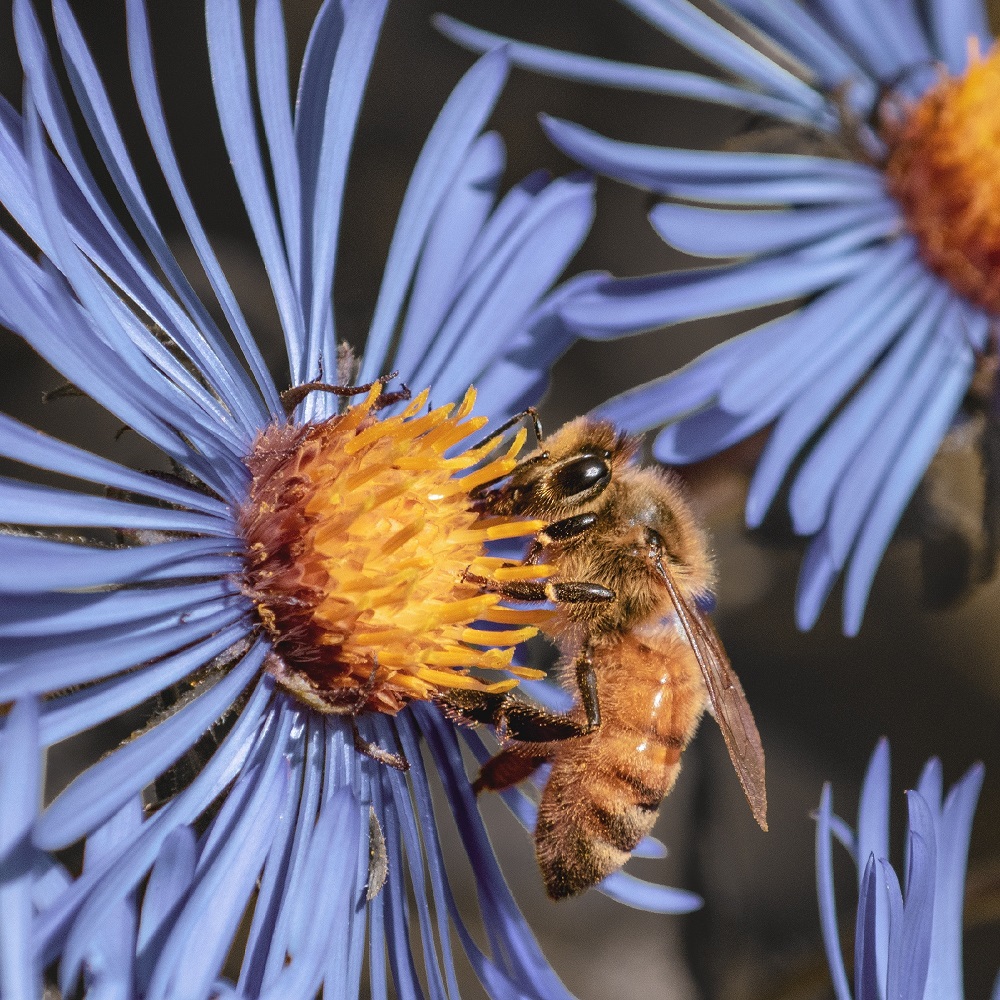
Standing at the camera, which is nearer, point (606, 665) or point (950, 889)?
point (606, 665)

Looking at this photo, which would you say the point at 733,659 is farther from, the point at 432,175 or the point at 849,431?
the point at 432,175

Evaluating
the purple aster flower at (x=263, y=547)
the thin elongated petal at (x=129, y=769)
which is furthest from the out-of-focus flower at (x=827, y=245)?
the thin elongated petal at (x=129, y=769)

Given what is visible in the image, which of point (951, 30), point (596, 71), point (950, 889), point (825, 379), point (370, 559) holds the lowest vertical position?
point (950, 889)

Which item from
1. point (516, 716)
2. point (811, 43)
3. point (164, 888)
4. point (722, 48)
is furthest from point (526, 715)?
point (811, 43)

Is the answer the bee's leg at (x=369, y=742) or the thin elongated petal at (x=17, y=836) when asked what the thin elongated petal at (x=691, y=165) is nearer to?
the bee's leg at (x=369, y=742)

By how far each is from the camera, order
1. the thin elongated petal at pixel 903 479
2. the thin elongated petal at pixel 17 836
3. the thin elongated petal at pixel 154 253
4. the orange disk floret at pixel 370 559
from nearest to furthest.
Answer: the thin elongated petal at pixel 17 836
the thin elongated petal at pixel 154 253
the orange disk floret at pixel 370 559
the thin elongated petal at pixel 903 479

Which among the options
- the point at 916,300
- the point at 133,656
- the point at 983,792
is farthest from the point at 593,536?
the point at 983,792
